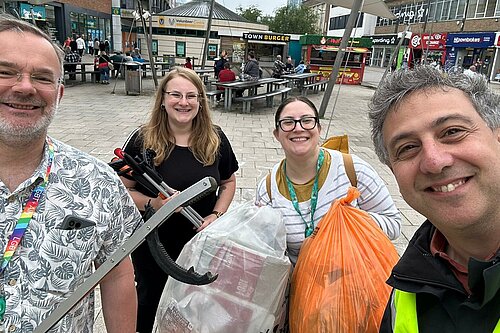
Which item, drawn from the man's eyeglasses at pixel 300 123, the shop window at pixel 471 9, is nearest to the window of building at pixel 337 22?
the shop window at pixel 471 9

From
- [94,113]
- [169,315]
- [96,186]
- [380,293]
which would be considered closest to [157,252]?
[96,186]

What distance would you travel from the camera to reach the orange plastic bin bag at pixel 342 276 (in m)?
1.35

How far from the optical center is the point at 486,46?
30.4 metres

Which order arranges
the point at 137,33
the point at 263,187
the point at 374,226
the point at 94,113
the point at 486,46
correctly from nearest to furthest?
the point at 374,226, the point at 263,187, the point at 94,113, the point at 486,46, the point at 137,33

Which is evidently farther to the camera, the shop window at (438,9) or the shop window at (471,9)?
the shop window at (438,9)

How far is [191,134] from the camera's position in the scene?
7.34 feet

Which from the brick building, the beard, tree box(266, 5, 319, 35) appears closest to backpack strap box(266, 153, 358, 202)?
the beard

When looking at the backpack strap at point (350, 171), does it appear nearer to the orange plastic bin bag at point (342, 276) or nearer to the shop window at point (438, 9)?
the orange plastic bin bag at point (342, 276)

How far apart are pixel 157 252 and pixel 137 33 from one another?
122 feet

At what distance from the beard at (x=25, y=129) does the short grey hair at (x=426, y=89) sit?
1096 millimetres

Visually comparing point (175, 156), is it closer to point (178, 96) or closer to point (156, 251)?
point (178, 96)

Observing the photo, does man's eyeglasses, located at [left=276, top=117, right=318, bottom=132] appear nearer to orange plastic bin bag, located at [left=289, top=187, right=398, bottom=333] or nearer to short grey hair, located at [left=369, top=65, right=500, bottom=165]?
orange plastic bin bag, located at [left=289, top=187, right=398, bottom=333]

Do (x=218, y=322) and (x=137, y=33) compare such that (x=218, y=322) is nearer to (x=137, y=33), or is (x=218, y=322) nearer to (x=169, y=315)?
(x=169, y=315)

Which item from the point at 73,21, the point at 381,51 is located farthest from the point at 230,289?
the point at 381,51
